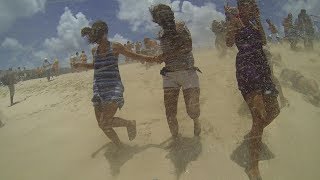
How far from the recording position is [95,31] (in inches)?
224

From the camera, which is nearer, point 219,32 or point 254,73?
point 254,73

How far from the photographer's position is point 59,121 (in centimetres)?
807

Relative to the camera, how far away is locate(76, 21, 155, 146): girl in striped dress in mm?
5707

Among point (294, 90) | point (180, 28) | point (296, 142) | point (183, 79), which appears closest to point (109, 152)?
point (183, 79)

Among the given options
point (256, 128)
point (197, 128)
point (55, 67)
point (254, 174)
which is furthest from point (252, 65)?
point (55, 67)

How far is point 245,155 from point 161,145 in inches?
46.6

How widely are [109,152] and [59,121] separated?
2.36 metres

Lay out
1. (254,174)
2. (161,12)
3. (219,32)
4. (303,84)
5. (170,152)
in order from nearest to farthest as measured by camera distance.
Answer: (254,174) < (161,12) < (170,152) < (303,84) < (219,32)

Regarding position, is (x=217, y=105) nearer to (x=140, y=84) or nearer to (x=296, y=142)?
(x=296, y=142)

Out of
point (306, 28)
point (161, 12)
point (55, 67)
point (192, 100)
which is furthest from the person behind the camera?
point (55, 67)

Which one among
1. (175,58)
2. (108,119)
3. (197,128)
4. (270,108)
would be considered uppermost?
(175,58)

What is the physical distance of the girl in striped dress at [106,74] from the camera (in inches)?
225

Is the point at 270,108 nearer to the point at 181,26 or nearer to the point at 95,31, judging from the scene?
the point at 181,26

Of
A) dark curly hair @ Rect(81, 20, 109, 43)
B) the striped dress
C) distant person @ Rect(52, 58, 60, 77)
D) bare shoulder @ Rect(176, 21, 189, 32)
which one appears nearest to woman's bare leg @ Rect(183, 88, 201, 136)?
bare shoulder @ Rect(176, 21, 189, 32)
